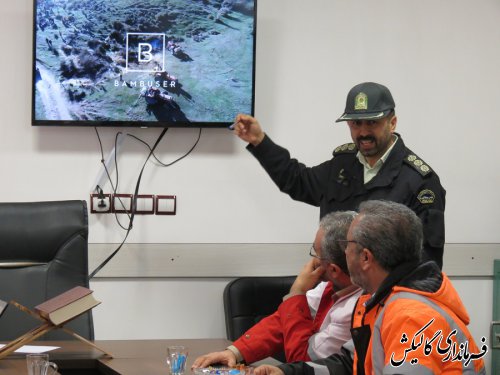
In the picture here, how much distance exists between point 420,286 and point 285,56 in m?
2.41

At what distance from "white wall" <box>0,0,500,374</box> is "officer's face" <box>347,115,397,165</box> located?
90cm

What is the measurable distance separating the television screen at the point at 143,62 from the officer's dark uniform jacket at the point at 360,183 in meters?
0.62

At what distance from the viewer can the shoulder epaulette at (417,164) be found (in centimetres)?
338

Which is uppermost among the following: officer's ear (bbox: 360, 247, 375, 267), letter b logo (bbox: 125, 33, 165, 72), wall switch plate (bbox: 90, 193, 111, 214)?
letter b logo (bbox: 125, 33, 165, 72)

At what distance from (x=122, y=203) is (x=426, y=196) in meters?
1.56

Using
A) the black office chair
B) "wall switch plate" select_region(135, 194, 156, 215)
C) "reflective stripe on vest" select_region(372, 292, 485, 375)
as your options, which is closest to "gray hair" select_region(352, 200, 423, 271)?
"reflective stripe on vest" select_region(372, 292, 485, 375)

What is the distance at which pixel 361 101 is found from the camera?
134 inches

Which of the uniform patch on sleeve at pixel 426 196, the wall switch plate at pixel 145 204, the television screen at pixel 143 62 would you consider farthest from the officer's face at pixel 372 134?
the wall switch plate at pixel 145 204

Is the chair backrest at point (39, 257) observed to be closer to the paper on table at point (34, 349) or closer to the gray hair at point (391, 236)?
the paper on table at point (34, 349)

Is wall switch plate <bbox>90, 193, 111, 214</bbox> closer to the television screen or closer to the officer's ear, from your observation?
the television screen

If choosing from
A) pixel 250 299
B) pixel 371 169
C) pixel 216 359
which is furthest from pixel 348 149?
pixel 216 359

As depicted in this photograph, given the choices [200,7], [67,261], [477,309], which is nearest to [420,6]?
[200,7]

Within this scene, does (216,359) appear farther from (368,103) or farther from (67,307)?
(368,103)

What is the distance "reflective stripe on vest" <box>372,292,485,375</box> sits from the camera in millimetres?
1902
